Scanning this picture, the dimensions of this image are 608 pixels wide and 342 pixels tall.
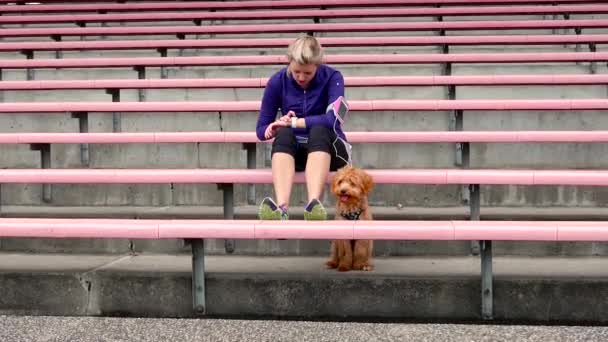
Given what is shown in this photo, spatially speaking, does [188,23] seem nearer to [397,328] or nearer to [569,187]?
[569,187]

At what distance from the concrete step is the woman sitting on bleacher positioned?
0.22 meters

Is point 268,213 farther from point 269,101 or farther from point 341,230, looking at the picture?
point 269,101

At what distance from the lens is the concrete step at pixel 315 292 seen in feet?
6.70

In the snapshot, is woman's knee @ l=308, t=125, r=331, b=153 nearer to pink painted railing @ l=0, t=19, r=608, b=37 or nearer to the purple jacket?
the purple jacket

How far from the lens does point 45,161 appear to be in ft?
9.38

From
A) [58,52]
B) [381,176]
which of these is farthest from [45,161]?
[58,52]

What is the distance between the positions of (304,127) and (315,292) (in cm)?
62

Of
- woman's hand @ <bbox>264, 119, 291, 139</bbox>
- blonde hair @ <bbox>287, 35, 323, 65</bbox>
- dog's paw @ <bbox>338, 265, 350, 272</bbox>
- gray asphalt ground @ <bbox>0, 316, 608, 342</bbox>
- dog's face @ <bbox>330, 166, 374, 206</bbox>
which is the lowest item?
gray asphalt ground @ <bbox>0, 316, 608, 342</bbox>

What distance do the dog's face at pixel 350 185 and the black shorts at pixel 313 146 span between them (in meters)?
0.14

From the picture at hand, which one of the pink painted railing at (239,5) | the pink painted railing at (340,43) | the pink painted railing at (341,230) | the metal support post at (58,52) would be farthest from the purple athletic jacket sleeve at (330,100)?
the pink painted railing at (239,5)

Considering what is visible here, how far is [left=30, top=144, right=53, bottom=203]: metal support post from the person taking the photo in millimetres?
2826

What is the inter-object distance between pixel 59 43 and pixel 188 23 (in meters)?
1.32

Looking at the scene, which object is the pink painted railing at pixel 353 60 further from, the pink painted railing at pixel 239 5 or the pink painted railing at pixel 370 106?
the pink painted railing at pixel 239 5

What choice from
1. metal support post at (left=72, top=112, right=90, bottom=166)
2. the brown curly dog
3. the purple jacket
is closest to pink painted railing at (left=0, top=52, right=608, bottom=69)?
metal support post at (left=72, top=112, right=90, bottom=166)
